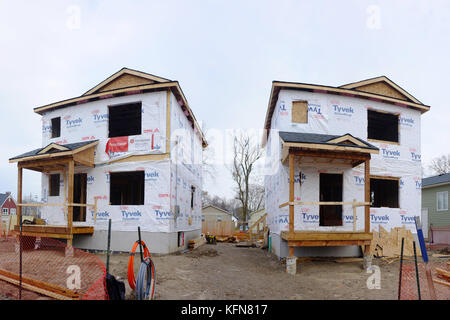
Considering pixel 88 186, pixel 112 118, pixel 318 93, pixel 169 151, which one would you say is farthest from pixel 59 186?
pixel 318 93

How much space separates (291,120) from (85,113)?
360 inches

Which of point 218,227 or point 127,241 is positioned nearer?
point 127,241

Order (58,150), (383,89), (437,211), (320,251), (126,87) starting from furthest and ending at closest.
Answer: (437,211) < (383,89) < (126,87) < (58,150) < (320,251)

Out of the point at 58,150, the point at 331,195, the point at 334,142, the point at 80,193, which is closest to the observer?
the point at 334,142

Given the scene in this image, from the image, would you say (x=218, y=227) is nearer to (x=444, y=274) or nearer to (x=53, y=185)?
(x=53, y=185)

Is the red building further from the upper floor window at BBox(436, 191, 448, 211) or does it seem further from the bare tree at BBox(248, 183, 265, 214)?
the upper floor window at BBox(436, 191, 448, 211)

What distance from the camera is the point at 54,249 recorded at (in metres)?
11.4

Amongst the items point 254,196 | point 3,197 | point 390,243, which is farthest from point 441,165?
point 3,197

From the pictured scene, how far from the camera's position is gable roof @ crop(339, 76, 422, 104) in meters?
12.5

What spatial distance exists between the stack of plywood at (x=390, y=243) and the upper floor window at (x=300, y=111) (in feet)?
17.8

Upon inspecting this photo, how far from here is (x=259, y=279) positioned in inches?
325

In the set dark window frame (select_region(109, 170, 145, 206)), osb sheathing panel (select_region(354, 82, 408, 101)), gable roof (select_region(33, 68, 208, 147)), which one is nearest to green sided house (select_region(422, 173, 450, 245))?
osb sheathing panel (select_region(354, 82, 408, 101))

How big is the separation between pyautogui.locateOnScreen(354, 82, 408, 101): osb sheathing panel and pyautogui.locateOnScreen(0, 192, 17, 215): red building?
5386cm

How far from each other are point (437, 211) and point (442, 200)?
0.85 metres
